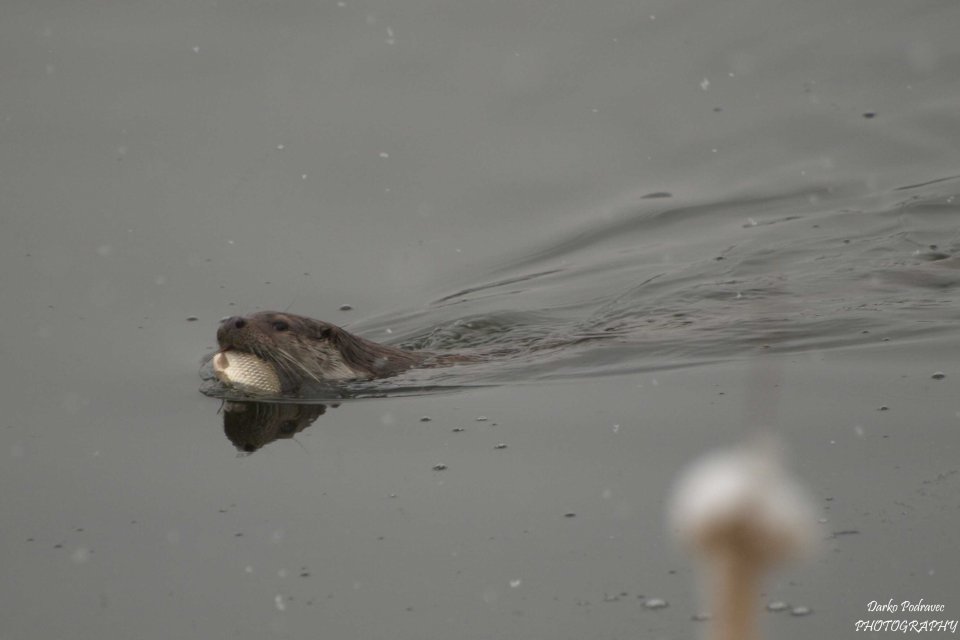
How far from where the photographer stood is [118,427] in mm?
7785

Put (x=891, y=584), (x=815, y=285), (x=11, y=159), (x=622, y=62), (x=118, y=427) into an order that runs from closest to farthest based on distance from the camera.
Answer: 1. (x=891, y=584)
2. (x=118, y=427)
3. (x=815, y=285)
4. (x=11, y=159)
5. (x=622, y=62)

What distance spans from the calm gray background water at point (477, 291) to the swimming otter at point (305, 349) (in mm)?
403

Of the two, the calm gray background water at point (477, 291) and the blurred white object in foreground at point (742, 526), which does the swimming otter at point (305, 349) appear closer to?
the calm gray background water at point (477, 291)

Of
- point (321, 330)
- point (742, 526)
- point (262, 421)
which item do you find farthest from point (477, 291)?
point (742, 526)

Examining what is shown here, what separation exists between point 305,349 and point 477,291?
2.73m

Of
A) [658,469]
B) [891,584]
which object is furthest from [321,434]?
[891,584]

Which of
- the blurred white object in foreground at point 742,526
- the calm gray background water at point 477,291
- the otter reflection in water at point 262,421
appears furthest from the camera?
the otter reflection in water at point 262,421

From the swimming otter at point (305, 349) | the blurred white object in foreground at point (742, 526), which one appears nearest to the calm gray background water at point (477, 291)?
the blurred white object in foreground at point (742, 526)

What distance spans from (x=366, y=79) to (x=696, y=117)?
11.5 feet

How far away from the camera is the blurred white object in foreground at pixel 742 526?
50 cm

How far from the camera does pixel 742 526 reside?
1.64 ft

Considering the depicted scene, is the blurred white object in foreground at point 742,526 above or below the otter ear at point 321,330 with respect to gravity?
below

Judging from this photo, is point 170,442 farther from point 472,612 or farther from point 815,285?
point 815,285

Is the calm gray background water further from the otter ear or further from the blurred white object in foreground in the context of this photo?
the otter ear
